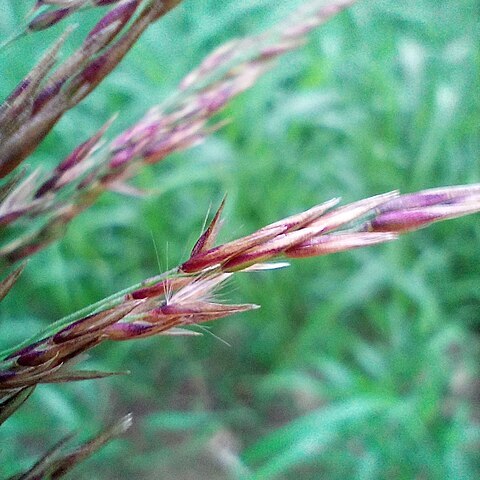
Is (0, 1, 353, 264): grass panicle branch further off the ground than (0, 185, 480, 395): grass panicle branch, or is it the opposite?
(0, 1, 353, 264): grass panicle branch

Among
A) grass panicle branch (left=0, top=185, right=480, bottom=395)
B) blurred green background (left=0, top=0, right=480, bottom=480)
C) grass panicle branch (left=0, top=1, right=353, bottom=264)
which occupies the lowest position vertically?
blurred green background (left=0, top=0, right=480, bottom=480)

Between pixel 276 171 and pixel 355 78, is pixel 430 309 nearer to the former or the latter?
pixel 276 171

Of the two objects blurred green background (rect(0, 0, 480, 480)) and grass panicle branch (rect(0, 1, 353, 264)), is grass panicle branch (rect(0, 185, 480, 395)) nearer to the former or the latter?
grass panicle branch (rect(0, 1, 353, 264))

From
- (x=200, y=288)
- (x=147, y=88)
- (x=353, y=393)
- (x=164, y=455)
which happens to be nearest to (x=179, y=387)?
(x=164, y=455)

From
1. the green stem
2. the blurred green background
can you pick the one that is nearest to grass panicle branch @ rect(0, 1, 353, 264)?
the green stem

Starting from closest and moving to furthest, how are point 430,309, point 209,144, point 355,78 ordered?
point 430,309
point 209,144
point 355,78

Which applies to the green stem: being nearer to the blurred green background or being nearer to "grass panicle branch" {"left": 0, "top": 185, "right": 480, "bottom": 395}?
"grass panicle branch" {"left": 0, "top": 185, "right": 480, "bottom": 395}

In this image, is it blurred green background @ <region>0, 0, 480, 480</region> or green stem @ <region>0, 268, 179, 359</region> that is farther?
blurred green background @ <region>0, 0, 480, 480</region>

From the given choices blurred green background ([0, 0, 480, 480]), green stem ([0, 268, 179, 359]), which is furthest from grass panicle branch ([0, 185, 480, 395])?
blurred green background ([0, 0, 480, 480])

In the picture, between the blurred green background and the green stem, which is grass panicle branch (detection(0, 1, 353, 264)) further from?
the blurred green background
